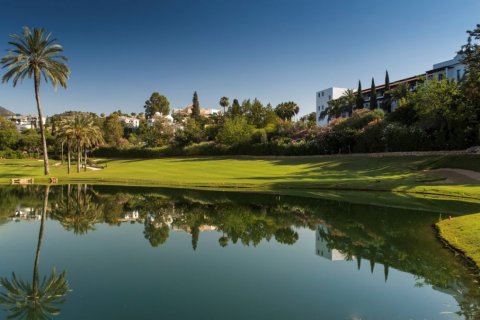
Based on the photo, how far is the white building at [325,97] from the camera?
11675 centimetres

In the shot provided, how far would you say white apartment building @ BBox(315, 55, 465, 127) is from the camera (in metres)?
82.4

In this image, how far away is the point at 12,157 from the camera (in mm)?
96812

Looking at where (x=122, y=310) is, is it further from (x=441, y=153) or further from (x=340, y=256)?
(x=441, y=153)

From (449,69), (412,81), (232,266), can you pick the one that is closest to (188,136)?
(412,81)

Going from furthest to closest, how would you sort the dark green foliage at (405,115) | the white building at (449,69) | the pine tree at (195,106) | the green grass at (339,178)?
1. the pine tree at (195,106)
2. the white building at (449,69)
3. the dark green foliage at (405,115)
4. the green grass at (339,178)

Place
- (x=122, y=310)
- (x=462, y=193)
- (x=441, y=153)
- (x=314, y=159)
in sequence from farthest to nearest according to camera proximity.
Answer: (x=314, y=159) < (x=441, y=153) < (x=462, y=193) < (x=122, y=310)

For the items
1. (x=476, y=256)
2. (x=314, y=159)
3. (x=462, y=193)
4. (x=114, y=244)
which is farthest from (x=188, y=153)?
(x=476, y=256)

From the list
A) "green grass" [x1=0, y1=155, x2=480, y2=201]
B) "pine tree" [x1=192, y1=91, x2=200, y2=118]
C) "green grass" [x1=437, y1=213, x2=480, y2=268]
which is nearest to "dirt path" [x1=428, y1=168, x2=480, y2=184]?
"green grass" [x1=0, y1=155, x2=480, y2=201]

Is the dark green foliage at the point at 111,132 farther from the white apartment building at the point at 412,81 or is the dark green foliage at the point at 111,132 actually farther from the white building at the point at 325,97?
the white building at the point at 325,97

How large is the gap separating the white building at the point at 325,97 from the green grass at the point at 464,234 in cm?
9989

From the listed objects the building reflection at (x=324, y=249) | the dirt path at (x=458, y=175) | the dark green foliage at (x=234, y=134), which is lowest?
the building reflection at (x=324, y=249)

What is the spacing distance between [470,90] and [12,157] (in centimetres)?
9956

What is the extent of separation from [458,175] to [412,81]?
6749 centimetres

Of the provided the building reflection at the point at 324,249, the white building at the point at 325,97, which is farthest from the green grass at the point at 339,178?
the white building at the point at 325,97
